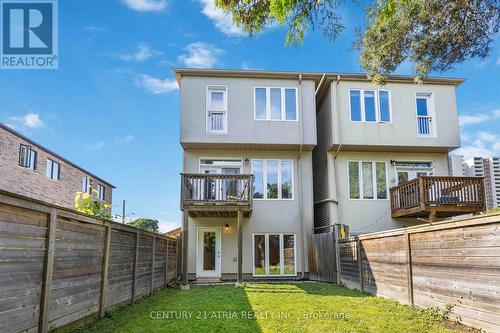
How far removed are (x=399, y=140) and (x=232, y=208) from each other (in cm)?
713

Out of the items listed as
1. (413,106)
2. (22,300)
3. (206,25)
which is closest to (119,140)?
(206,25)

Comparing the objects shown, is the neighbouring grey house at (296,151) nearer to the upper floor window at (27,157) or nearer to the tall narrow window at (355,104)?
the tall narrow window at (355,104)

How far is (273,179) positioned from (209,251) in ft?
12.1

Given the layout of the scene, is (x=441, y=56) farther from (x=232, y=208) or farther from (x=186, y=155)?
(x=186, y=155)

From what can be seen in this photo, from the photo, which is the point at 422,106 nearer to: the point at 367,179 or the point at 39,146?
the point at 367,179

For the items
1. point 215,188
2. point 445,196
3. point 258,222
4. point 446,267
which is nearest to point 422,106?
point 445,196

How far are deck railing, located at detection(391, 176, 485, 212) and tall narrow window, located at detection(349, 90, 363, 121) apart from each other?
328 centimetres

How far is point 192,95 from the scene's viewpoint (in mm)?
14438

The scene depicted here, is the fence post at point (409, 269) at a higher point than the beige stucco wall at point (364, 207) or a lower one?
lower

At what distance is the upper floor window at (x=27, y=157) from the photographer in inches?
845

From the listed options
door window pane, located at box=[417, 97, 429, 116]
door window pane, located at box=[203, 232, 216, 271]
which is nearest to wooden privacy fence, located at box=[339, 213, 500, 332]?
door window pane, located at box=[203, 232, 216, 271]

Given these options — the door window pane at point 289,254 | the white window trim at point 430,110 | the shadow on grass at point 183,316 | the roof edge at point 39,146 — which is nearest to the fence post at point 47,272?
the shadow on grass at point 183,316

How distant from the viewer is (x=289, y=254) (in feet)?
46.5

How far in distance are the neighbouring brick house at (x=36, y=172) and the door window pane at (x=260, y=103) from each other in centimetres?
873
